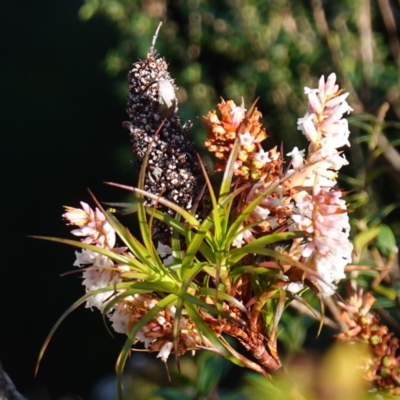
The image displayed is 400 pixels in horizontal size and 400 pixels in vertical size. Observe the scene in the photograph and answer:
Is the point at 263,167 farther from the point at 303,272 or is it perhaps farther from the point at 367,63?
the point at 367,63

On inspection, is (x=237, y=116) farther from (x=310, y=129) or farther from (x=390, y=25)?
(x=390, y=25)

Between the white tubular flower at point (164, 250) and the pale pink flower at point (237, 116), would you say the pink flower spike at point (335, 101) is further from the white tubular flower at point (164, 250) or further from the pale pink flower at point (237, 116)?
the white tubular flower at point (164, 250)

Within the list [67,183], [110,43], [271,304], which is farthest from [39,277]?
[271,304]

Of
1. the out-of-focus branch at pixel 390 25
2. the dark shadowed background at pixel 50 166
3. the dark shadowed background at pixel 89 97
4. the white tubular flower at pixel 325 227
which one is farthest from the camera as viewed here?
the dark shadowed background at pixel 50 166

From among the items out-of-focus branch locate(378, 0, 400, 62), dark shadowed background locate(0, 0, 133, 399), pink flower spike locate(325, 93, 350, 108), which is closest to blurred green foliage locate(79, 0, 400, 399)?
out-of-focus branch locate(378, 0, 400, 62)

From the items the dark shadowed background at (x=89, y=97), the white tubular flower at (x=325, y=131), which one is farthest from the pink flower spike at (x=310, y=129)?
the dark shadowed background at (x=89, y=97)

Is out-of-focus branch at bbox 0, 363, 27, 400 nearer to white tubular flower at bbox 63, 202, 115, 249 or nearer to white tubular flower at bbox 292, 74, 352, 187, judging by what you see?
white tubular flower at bbox 63, 202, 115, 249
